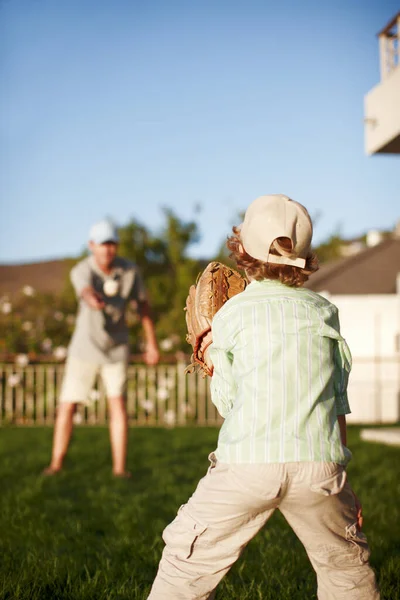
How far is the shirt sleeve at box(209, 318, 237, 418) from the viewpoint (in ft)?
7.10

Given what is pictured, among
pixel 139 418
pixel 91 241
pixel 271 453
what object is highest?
pixel 91 241

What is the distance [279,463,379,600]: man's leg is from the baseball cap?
4.06 meters

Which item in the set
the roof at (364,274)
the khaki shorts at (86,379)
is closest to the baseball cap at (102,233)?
the khaki shorts at (86,379)

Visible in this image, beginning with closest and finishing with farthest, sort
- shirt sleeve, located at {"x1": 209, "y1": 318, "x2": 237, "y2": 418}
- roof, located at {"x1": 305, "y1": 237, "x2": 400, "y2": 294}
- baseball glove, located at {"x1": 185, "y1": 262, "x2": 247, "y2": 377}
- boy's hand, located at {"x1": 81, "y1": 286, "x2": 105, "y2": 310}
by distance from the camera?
shirt sleeve, located at {"x1": 209, "y1": 318, "x2": 237, "y2": 418}
baseball glove, located at {"x1": 185, "y1": 262, "x2": 247, "y2": 377}
boy's hand, located at {"x1": 81, "y1": 286, "x2": 105, "y2": 310}
roof, located at {"x1": 305, "y1": 237, "x2": 400, "y2": 294}

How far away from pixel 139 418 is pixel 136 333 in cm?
404

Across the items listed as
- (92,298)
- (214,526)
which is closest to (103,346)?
(92,298)

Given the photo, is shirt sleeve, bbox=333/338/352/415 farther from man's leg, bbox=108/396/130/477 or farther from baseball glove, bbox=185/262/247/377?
man's leg, bbox=108/396/130/477

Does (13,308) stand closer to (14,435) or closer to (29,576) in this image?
(14,435)

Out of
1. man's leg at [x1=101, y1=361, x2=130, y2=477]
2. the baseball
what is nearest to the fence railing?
man's leg at [x1=101, y1=361, x2=130, y2=477]

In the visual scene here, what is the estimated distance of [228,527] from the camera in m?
2.07

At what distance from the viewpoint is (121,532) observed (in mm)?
4035

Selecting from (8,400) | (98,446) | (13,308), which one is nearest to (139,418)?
(8,400)

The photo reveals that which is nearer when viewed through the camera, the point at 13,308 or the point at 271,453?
the point at 271,453

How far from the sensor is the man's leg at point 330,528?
201 centimetres
